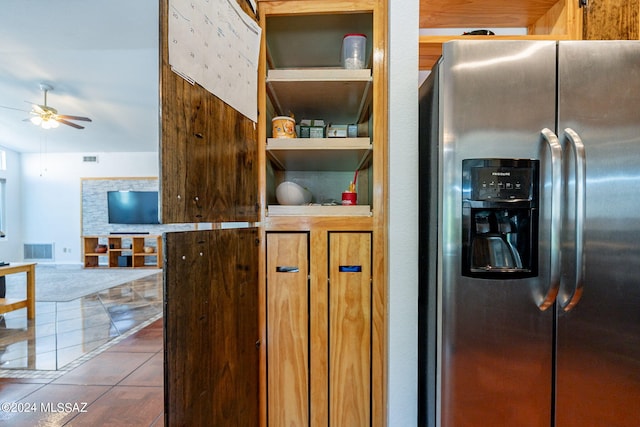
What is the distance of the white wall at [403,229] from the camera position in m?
1.11

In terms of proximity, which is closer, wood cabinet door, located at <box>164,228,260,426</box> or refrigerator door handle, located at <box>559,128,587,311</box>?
wood cabinet door, located at <box>164,228,260,426</box>

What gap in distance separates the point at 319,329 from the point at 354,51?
1.26 metres

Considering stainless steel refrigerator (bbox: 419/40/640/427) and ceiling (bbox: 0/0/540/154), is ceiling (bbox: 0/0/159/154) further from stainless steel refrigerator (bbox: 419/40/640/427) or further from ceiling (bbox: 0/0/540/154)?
stainless steel refrigerator (bbox: 419/40/640/427)

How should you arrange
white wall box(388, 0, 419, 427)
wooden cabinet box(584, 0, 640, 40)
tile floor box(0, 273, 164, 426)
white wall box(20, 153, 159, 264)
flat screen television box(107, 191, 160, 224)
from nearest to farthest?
1. white wall box(388, 0, 419, 427)
2. wooden cabinet box(584, 0, 640, 40)
3. tile floor box(0, 273, 164, 426)
4. flat screen television box(107, 191, 160, 224)
5. white wall box(20, 153, 159, 264)

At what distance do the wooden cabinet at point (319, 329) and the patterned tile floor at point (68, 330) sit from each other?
1.91 metres

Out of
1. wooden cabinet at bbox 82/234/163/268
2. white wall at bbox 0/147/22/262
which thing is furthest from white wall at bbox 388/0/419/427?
white wall at bbox 0/147/22/262

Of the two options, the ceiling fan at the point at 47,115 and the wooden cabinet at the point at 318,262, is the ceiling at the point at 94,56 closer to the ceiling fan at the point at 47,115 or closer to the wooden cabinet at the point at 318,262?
the ceiling fan at the point at 47,115

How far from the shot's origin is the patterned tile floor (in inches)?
87.3

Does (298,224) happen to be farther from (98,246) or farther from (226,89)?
(98,246)

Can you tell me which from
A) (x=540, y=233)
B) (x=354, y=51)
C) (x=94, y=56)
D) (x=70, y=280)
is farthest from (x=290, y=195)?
(x=70, y=280)

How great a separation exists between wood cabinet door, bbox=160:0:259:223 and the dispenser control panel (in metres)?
0.81

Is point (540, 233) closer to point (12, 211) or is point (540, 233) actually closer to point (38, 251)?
point (38, 251)


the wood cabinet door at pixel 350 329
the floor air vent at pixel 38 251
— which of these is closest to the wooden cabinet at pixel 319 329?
the wood cabinet door at pixel 350 329

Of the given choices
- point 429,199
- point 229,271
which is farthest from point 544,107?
point 229,271
